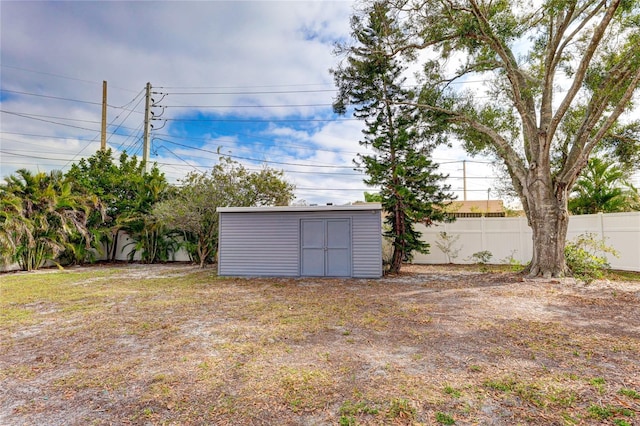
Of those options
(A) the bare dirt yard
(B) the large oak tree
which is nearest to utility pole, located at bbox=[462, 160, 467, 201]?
(B) the large oak tree

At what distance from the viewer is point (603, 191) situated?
35.4ft

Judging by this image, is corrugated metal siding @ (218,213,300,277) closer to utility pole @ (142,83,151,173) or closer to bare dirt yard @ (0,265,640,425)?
bare dirt yard @ (0,265,640,425)

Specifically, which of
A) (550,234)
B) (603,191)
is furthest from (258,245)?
(603,191)

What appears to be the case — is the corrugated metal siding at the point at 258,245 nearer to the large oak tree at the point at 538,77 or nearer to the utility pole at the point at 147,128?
the large oak tree at the point at 538,77

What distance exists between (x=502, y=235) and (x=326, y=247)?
6920 mm

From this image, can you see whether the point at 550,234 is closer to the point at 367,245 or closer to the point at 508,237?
the point at 508,237

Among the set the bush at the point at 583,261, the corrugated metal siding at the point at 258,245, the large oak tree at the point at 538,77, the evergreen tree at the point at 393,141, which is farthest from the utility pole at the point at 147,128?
the bush at the point at 583,261

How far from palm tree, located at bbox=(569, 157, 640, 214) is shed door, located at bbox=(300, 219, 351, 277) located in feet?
28.4

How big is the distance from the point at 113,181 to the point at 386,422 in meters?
13.4

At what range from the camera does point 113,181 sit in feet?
40.2

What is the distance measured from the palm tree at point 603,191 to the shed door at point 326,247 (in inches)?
341

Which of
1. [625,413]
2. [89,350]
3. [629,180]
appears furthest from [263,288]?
[629,180]

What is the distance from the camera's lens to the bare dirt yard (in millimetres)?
2217

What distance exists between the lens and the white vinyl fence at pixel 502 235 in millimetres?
9484
